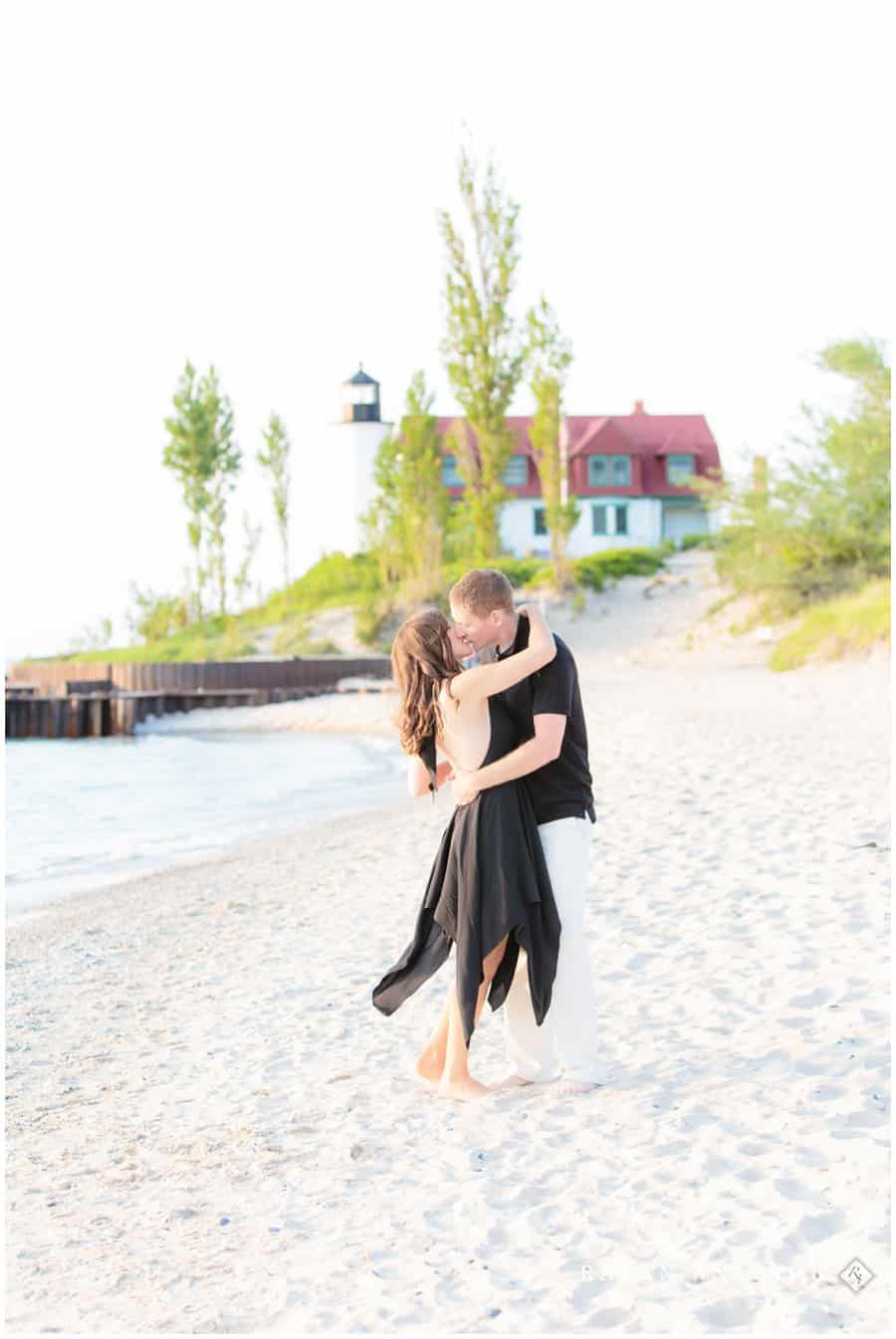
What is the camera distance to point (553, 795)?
14.0 ft

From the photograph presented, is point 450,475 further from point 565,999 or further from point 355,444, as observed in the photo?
point 565,999

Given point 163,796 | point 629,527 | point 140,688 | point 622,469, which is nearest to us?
point 163,796

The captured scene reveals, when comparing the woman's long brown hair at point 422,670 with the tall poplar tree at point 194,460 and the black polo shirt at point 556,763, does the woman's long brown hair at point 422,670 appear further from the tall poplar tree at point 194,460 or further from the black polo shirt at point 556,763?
the tall poplar tree at point 194,460

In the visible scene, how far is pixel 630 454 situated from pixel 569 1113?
1619 inches

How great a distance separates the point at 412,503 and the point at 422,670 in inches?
1187

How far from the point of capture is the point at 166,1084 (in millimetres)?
5039

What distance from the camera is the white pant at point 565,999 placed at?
13.9 ft

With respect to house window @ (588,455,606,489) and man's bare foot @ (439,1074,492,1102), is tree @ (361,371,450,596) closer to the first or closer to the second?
house window @ (588,455,606,489)

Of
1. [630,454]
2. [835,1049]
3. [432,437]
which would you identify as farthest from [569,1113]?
[630,454]

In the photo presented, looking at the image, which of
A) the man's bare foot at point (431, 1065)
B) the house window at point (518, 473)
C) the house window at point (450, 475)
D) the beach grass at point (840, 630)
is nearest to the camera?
the man's bare foot at point (431, 1065)

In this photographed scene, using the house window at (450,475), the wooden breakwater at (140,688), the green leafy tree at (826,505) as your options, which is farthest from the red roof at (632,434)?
the green leafy tree at (826,505)

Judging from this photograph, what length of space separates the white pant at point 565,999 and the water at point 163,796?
5.81 metres

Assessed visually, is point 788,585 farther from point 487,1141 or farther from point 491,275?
point 487,1141

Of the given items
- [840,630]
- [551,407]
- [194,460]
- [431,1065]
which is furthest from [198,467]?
[431,1065]
